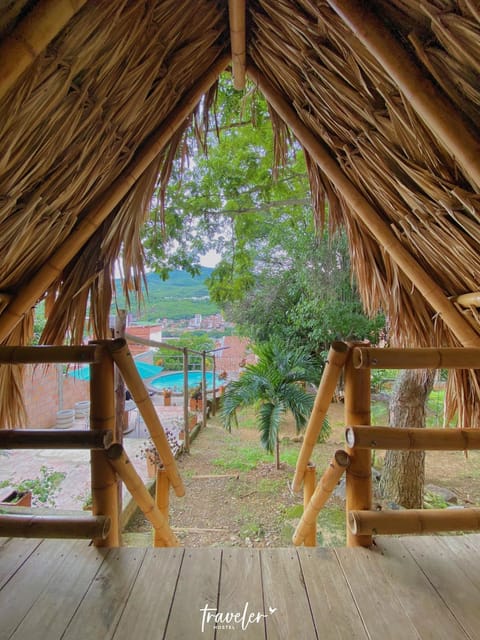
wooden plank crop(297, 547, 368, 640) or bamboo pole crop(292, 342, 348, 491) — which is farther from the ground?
bamboo pole crop(292, 342, 348, 491)

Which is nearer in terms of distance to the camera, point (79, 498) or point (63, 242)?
point (63, 242)

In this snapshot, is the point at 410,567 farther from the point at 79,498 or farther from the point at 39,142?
the point at 79,498

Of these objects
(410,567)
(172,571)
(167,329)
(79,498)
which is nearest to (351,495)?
(410,567)

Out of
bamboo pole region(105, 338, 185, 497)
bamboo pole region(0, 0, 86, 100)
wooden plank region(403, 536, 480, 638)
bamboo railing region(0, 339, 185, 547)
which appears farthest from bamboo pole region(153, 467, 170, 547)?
bamboo pole region(0, 0, 86, 100)

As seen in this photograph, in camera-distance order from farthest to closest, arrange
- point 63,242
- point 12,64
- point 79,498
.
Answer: point 79,498 → point 63,242 → point 12,64

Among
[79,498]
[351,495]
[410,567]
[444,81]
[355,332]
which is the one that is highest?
[444,81]

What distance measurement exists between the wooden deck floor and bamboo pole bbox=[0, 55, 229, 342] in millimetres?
882

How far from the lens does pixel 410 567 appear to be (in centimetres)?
108

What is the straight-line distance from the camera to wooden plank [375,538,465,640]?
0.88 meters

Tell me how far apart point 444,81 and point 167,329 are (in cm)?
1235

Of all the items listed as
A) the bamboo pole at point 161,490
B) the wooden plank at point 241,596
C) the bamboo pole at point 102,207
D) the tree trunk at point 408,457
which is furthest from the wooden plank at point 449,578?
the tree trunk at point 408,457

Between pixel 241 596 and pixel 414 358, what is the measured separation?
0.87m

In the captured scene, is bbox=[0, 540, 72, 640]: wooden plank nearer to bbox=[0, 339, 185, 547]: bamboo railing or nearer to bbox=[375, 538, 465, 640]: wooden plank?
bbox=[0, 339, 185, 547]: bamboo railing

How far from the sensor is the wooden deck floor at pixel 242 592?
34.9 inches
